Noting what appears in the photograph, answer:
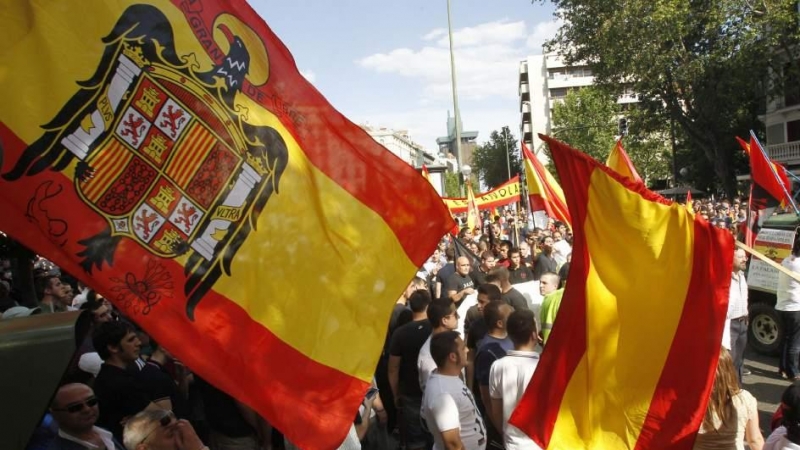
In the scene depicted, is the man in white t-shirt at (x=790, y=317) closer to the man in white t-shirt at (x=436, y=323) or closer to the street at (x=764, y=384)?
the street at (x=764, y=384)

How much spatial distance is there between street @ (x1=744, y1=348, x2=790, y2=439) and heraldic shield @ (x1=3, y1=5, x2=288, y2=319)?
5509mm

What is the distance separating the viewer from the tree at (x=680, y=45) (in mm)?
31000

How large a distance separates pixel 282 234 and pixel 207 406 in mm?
1757

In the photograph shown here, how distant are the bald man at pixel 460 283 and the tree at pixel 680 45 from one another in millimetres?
24151

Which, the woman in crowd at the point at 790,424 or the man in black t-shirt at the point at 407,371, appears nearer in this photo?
the woman in crowd at the point at 790,424

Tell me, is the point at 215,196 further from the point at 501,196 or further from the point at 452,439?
the point at 501,196

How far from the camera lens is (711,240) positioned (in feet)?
12.0

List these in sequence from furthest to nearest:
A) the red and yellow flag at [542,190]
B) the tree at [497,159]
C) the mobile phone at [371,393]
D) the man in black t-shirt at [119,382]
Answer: the tree at [497,159]
the red and yellow flag at [542,190]
the mobile phone at [371,393]
the man in black t-shirt at [119,382]

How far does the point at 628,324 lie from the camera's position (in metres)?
3.85

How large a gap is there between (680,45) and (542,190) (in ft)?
82.8

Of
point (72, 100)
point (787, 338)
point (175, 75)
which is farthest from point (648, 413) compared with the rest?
point (787, 338)

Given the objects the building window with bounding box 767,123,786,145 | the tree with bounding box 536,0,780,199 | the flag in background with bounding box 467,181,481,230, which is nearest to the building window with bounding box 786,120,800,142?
the building window with bounding box 767,123,786,145

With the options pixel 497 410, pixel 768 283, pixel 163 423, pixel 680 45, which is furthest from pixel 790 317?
pixel 680 45

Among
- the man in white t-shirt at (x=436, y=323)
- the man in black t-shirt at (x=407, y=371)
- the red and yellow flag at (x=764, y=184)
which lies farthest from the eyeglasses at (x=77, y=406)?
the red and yellow flag at (x=764, y=184)
